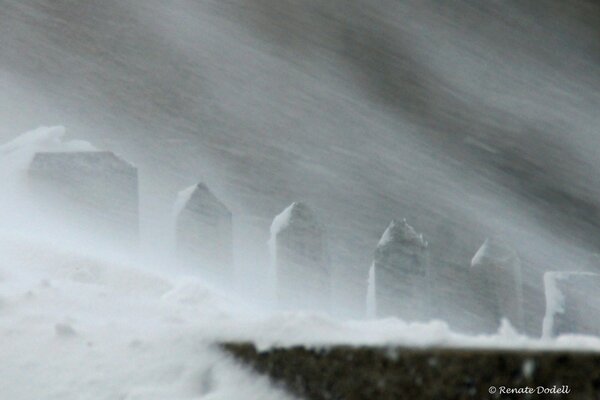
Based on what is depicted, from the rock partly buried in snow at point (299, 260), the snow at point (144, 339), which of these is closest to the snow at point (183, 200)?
Answer: the rock partly buried in snow at point (299, 260)

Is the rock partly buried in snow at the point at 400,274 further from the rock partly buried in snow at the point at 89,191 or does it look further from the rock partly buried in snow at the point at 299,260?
the rock partly buried in snow at the point at 89,191

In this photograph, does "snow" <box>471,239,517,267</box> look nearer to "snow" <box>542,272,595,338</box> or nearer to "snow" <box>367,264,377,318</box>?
"snow" <box>542,272,595,338</box>

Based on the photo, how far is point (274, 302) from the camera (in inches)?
140

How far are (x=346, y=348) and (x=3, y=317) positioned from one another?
1186mm

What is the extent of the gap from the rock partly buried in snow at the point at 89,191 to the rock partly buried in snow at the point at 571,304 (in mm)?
2045

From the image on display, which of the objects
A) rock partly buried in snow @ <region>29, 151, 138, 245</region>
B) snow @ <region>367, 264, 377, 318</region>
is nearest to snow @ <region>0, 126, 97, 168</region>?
rock partly buried in snow @ <region>29, 151, 138, 245</region>

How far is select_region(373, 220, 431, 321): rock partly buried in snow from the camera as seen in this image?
11.4ft

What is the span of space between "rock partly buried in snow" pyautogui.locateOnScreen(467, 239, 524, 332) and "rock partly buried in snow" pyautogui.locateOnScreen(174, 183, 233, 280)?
129 centimetres

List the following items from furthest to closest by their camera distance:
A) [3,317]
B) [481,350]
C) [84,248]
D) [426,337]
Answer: [84,248] < [3,317] < [426,337] < [481,350]

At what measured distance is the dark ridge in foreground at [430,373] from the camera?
1529 mm

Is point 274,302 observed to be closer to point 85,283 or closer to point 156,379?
point 85,283

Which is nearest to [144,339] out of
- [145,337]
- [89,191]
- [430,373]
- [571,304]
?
[145,337]

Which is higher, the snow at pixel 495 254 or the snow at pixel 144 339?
the snow at pixel 495 254

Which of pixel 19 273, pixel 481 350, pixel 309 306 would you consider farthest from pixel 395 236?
pixel 481 350
